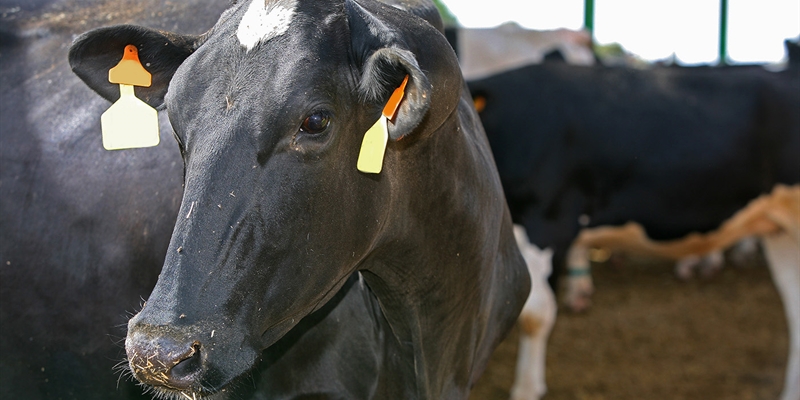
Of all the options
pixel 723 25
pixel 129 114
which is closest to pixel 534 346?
pixel 129 114

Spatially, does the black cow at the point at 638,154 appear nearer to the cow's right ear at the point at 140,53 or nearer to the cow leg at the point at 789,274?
the cow leg at the point at 789,274

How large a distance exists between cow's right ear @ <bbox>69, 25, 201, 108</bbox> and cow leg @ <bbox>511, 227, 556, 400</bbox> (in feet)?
12.1

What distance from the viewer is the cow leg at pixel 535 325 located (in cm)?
539

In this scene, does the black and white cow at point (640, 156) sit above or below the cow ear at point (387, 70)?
below

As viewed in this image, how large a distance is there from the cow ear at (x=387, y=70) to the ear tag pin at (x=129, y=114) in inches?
24.0

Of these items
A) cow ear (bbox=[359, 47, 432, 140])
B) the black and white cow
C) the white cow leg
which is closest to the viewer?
cow ear (bbox=[359, 47, 432, 140])

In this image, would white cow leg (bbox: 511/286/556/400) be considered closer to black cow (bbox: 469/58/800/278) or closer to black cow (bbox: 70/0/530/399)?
black cow (bbox: 469/58/800/278)

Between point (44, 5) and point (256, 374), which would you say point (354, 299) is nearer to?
point (256, 374)

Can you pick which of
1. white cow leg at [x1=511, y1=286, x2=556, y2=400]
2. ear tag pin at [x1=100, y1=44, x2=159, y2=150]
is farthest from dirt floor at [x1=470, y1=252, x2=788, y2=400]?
ear tag pin at [x1=100, y1=44, x2=159, y2=150]

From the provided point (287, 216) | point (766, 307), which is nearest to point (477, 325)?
point (287, 216)

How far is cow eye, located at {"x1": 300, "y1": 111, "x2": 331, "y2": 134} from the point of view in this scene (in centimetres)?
173

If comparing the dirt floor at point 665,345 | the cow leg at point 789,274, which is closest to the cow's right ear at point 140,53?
the dirt floor at point 665,345

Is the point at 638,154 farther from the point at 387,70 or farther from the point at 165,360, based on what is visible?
the point at 165,360

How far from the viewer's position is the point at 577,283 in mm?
7305
